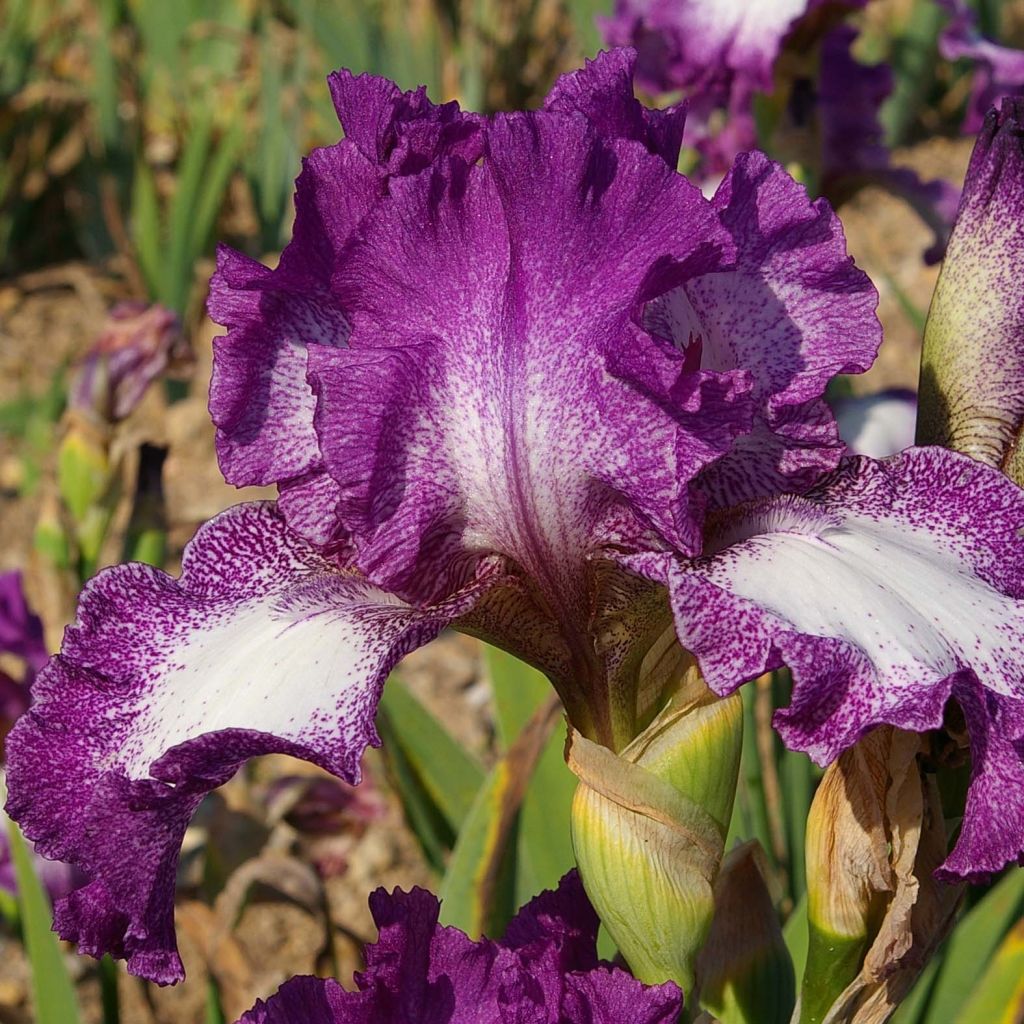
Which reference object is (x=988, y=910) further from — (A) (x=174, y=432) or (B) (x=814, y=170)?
(A) (x=174, y=432)

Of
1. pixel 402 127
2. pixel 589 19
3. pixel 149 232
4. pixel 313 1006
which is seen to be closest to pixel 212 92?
pixel 149 232

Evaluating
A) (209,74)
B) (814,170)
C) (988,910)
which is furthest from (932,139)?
(988,910)

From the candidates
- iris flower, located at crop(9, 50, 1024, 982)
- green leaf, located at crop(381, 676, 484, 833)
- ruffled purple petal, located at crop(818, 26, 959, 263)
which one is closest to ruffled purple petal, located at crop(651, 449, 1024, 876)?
iris flower, located at crop(9, 50, 1024, 982)

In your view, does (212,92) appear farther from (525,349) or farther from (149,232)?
(525,349)

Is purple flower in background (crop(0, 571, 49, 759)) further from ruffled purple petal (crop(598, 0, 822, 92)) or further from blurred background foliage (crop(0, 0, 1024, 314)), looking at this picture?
blurred background foliage (crop(0, 0, 1024, 314))

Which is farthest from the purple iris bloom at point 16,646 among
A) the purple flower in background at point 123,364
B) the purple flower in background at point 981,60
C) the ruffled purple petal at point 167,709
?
the purple flower in background at point 981,60

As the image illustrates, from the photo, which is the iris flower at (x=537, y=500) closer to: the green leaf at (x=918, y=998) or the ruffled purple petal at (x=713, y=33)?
the green leaf at (x=918, y=998)
